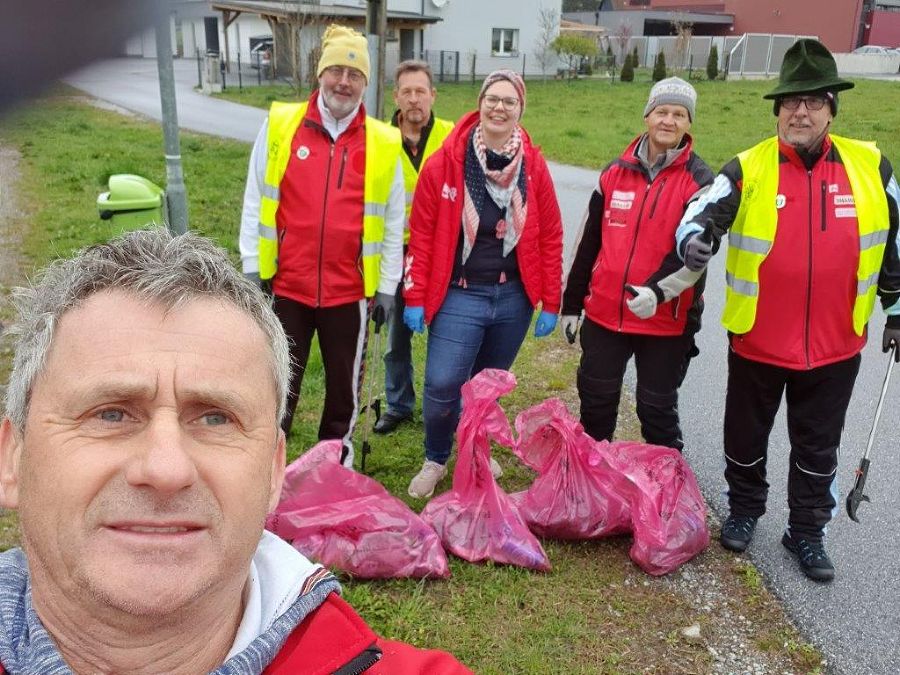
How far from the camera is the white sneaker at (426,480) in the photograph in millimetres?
4137

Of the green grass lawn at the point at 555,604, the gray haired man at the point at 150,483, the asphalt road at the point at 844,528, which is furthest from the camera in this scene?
the asphalt road at the point at 844,528

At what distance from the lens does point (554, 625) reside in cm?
321

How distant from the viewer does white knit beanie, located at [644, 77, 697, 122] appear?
373 cm

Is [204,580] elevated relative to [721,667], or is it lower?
elevated

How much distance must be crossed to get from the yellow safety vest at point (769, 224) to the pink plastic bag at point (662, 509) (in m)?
0.73

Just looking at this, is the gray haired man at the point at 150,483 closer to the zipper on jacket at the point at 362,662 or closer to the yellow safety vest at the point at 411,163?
the zipper on jacket at the point at 362,662

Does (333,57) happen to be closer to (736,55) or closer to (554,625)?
(554,625)

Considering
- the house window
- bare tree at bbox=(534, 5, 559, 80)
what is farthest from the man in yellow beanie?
the house window

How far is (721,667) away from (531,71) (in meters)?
38.0

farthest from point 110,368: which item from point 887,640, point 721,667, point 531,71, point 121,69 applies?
point 531,71

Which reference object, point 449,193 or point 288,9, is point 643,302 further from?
point 288,9

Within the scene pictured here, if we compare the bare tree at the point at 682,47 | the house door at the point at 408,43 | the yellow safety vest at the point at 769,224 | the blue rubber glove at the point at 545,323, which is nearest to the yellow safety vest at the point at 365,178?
the blue rubber glove at the point at 545,323

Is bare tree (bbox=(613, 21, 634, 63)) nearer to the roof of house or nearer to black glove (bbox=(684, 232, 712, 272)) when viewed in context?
the roof of house

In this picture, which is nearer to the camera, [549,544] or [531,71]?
[549,544]
